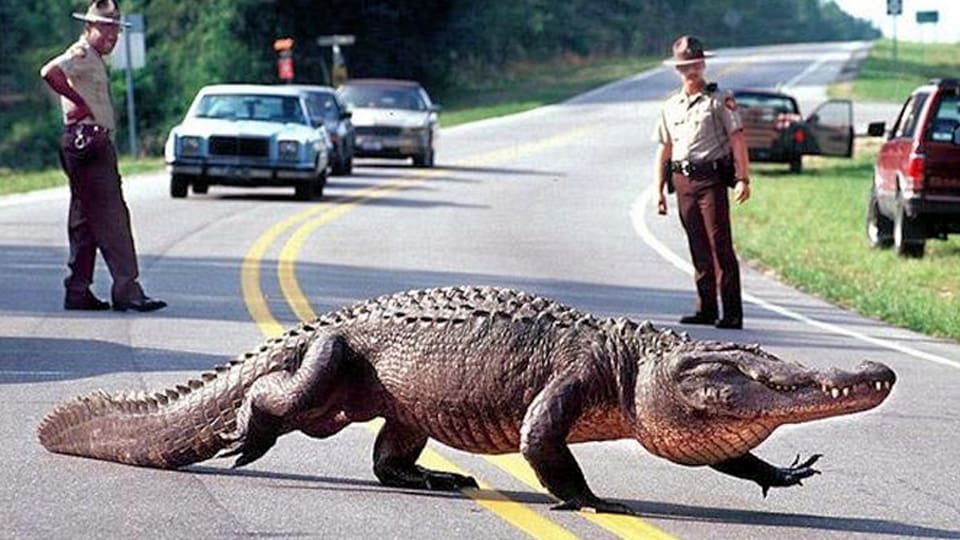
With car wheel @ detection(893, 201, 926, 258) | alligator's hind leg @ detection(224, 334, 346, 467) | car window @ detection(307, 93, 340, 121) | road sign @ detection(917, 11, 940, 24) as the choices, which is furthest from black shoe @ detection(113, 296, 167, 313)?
road sign @ detection(917, 11, 940, 24)

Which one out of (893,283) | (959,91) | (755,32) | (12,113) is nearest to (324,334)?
(893,283)

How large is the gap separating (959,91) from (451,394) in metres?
16.7

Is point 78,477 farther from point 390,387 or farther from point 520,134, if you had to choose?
point 520,134

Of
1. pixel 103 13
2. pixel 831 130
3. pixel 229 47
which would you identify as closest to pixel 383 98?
pixel 831 130

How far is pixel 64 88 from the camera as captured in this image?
15.4 m

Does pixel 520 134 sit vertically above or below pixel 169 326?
below

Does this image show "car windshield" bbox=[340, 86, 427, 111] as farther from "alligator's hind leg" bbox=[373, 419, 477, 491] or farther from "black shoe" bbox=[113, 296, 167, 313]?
"alligator's hind leg" bbox=[373, 419, 477, 491]

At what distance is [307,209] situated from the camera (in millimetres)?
→ 30125

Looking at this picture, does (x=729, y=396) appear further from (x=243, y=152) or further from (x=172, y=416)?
(x=243, y=152)

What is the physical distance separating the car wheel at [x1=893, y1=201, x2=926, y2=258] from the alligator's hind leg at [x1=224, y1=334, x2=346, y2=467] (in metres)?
16.2

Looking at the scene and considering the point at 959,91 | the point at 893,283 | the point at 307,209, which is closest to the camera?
the point at 893,283

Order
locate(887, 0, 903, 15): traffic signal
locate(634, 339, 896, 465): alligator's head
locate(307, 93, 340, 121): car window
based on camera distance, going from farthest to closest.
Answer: locate(307, 93, 340, 121): car window, locate(887, 0, 903, 15): traffic signal, locate(634, 339, 896, 465): alligator's head

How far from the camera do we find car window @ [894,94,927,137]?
24534 mm

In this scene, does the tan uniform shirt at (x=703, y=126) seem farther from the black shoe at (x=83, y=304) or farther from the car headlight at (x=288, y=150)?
the car headlight at (x=288, y=150)
